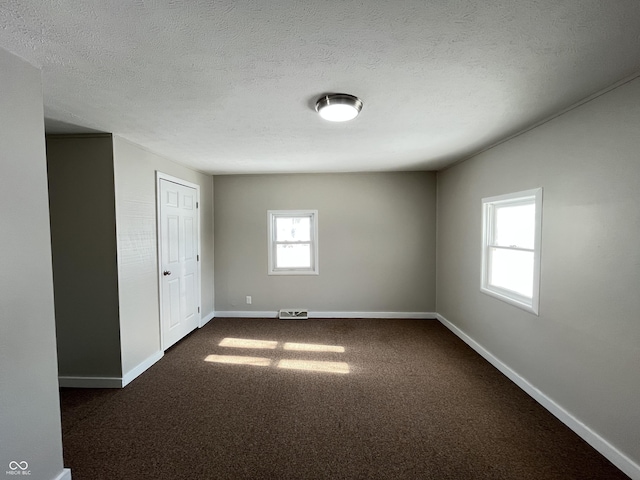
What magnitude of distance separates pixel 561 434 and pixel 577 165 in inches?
75.6

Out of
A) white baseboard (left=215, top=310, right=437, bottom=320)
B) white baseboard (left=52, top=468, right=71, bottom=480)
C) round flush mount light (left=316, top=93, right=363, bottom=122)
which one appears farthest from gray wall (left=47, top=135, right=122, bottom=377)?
white baseboard (left=215, top=310, right=437, bottom=320)

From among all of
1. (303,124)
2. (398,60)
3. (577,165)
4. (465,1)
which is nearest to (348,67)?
(398,60)

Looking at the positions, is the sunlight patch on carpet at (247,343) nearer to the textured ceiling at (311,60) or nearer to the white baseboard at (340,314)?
the white baseboard at (340,314)

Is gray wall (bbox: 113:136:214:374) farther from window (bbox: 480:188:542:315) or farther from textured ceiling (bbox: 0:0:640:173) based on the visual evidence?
window (bbox: 480:188:542:315)

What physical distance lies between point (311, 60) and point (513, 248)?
8.53 feet

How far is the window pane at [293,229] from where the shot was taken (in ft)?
15.5

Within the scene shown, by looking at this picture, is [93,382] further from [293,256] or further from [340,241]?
[340,241]

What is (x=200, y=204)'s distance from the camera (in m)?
4.25

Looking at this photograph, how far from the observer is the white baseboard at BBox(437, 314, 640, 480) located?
5.44ft

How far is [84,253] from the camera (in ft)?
8.51

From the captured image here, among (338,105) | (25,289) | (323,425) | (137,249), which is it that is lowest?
(323,425)

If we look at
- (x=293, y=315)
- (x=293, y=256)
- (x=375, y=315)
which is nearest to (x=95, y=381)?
(x=293, y=315)

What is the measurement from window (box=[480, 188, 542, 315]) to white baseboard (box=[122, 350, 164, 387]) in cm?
376

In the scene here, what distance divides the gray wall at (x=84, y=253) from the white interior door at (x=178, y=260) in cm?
66
